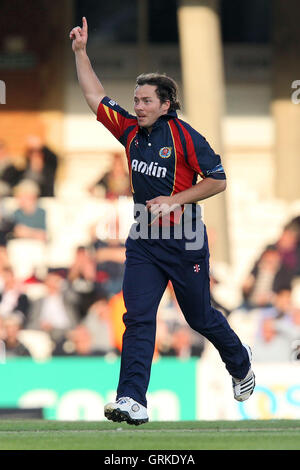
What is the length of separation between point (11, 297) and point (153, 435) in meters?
6.39

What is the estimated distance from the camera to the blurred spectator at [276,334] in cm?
1256

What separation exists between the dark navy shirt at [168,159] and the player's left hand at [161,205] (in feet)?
0.47

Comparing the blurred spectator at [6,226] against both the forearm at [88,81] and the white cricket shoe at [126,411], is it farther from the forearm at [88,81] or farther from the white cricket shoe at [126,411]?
the white cricket shoe at [126,411]


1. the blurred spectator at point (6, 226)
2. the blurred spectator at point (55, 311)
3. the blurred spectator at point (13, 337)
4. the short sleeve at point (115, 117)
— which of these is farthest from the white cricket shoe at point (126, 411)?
the blurred spectator at point (6, 226)

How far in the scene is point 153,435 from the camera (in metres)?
6.80

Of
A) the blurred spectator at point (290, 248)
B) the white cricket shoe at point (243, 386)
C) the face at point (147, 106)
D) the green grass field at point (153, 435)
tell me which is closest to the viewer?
the green grass field at point (153, 435)

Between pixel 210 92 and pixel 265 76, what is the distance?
125 inches

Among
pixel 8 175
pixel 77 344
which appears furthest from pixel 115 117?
pixel 8 175

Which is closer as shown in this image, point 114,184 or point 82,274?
point 82,274

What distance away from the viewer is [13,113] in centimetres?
1861

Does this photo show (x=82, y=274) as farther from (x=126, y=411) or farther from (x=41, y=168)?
(x=126, y=411)

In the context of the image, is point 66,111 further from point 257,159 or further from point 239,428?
point 239,428

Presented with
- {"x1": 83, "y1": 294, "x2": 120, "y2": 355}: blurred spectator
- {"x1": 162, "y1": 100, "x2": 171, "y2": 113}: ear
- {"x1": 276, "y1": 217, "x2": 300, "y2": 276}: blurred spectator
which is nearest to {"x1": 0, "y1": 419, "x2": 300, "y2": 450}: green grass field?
{"x1": 162, "y1": 100, "x2": 171, "y2": 113}: ear
